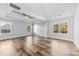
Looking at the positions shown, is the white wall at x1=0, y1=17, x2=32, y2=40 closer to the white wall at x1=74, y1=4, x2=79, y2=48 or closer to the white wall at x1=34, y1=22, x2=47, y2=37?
the white wall at x1=34, y1=22, x2=47, y2=37

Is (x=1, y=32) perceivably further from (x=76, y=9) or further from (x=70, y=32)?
(x=76, y=9)

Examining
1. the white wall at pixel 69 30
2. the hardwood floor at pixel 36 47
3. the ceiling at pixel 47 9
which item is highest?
the ceiling at pixel 47 9

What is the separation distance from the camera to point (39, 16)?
187 cm

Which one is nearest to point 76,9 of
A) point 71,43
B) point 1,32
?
point 71,43

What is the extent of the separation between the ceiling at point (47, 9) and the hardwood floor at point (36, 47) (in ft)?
1.60

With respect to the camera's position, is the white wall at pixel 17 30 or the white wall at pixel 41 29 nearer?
the white wall at pixel 17 30

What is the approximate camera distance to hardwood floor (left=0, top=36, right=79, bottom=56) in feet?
5.76

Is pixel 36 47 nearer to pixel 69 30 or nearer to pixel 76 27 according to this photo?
pixel 69 30

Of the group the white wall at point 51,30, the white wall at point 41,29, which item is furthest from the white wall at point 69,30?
the white wall at point 41,29

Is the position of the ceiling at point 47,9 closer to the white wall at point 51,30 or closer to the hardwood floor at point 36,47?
the white wall at point 51,30

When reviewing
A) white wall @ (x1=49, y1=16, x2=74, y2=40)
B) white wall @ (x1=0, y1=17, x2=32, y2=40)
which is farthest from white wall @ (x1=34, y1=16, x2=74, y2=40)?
white wall @ (x1=0, y1=17, x2=32, y2=40)

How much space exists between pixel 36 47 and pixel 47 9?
783 millimetres

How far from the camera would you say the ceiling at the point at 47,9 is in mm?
1757

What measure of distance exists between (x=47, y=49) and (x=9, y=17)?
3.14 feet
